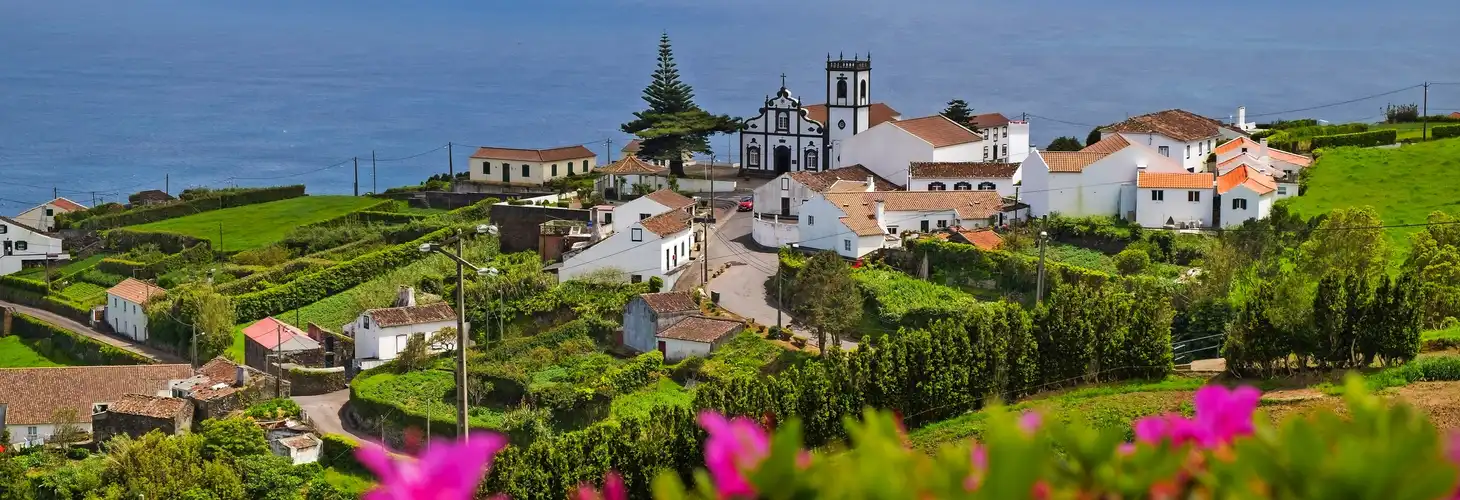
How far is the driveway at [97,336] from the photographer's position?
137 ft

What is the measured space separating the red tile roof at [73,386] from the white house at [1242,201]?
77.2ft

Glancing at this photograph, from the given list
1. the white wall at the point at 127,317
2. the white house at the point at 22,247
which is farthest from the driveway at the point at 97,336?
the white house at the point at 22,247

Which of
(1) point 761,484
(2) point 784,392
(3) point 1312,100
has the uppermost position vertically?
(3) point 1312,100

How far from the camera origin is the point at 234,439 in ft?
98.9

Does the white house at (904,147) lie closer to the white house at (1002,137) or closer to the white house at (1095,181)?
the white house at (1002,137)

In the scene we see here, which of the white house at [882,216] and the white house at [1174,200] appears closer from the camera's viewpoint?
the white house at [1174,200]

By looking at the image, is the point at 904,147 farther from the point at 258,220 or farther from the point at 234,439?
the point at 258,220

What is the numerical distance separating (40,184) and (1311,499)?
336ft

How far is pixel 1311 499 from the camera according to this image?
3482 millimetres

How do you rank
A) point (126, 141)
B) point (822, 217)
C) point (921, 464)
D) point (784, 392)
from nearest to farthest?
point (921, 464) → point (784, 392) → point (822, 217) → point (126, 141)

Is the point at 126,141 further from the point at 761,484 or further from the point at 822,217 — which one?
the point at 761,484

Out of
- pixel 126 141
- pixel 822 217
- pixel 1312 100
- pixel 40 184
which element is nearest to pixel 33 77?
pixel 126 141

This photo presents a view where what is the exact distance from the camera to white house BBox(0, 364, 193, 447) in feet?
115

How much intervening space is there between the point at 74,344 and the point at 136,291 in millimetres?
2096
